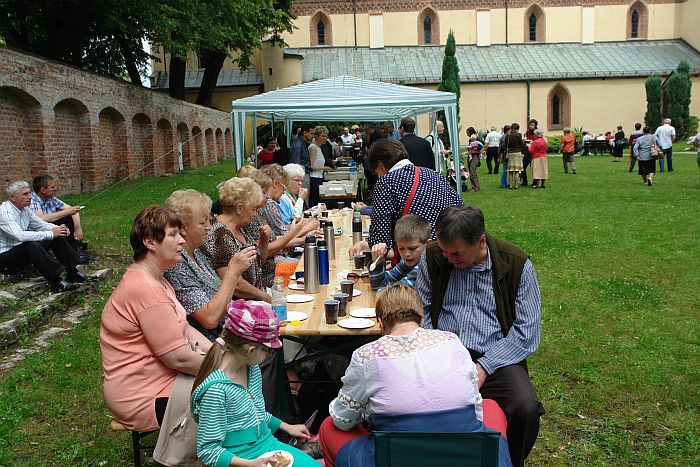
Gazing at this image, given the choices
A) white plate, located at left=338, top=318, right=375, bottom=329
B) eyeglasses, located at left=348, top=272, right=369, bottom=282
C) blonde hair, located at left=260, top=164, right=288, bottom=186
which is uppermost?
blonde hair, located at left=260, top=164, right=288, bottom=186

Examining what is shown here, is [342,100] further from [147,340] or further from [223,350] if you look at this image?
[223,350]

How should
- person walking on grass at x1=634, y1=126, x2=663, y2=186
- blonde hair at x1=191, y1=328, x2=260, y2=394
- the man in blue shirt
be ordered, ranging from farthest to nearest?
person walking on grass at x1=634, y1=126, x2=663, y2=186 < the man in blue shirt < blonde hair at x1=191, y1=328, x2=260, y2=394

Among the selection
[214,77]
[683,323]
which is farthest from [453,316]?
[214,77]

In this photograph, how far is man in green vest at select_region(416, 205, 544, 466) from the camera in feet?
9.55

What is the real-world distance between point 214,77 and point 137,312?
26.7m

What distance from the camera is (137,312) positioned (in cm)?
276

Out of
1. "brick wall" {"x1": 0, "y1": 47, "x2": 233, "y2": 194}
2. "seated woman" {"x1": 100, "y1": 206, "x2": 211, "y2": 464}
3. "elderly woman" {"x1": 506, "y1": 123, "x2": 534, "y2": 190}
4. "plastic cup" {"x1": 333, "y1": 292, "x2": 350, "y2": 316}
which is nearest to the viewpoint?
"seated woman" {"x1": 100, "y1": 206, "x2": 211, "y2": 464}

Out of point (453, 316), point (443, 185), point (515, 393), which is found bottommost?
point (515, 393)

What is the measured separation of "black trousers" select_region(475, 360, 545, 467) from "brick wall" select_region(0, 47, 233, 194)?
10.9 metres

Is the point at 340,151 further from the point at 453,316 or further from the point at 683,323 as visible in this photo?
the point at 453,316

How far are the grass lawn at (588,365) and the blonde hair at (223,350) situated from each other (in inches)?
62.3

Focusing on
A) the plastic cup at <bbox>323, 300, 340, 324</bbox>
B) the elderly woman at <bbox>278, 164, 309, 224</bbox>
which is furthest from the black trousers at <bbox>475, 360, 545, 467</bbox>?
the elderly woman at <bbox>278, 164, 309, 224</bbox>

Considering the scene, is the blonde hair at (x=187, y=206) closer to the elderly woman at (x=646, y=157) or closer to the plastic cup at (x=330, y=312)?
the plastic cup at (x=330, y=312)

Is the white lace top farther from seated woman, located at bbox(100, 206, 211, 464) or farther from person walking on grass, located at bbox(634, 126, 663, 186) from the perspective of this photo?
person walking on grass, located at bbox(634, 126, 663, 186)
